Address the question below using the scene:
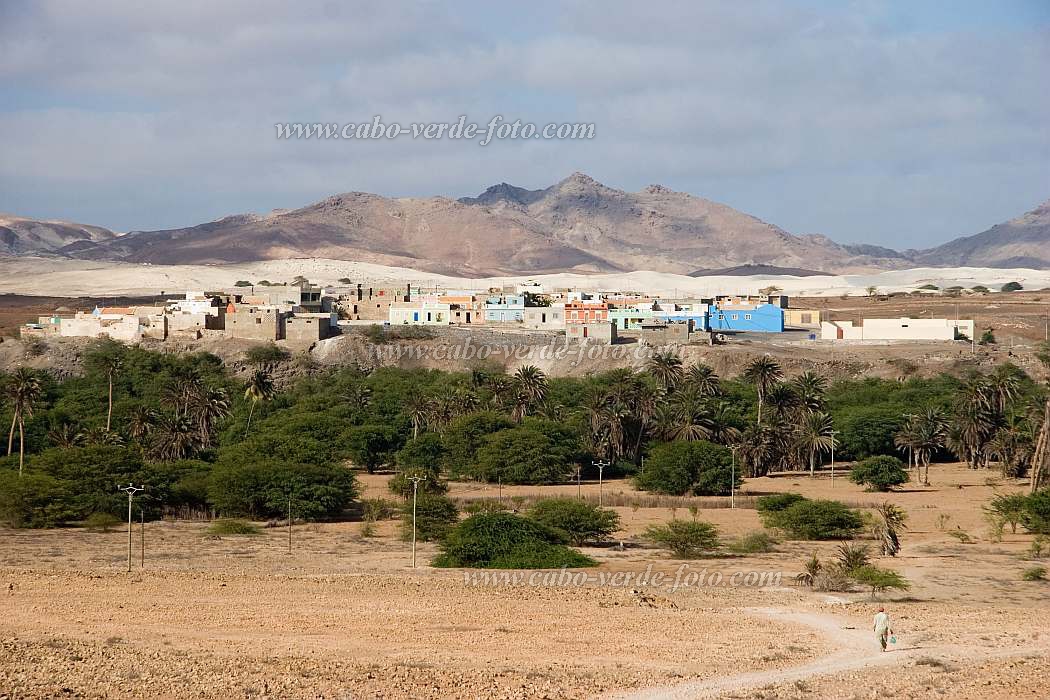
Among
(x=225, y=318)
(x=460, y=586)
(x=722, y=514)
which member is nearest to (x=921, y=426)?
(x=722, y=514)

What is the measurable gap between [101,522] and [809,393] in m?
49.8

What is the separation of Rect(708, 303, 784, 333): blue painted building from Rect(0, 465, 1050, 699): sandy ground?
3138 inches

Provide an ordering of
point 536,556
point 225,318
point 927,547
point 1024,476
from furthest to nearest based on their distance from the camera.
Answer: point 225,318 < point 1024,476 < point 927,547 < point 536,556

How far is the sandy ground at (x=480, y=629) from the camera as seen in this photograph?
2947 cm

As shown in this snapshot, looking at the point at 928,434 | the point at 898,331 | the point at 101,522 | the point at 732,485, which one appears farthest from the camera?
the point at 898,331

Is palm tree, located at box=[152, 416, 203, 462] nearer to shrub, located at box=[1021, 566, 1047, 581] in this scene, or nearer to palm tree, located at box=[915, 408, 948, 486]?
palm tree, located at box=[915, 408, 948, 486]

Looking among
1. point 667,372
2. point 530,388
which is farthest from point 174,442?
point 667,372

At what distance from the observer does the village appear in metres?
115

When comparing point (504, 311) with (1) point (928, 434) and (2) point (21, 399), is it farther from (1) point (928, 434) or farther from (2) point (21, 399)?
(2) point (21, 399)

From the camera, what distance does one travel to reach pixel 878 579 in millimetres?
42375

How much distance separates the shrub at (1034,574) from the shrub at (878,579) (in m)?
4.29

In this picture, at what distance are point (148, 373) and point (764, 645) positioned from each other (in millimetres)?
79063

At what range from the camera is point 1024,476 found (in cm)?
7894

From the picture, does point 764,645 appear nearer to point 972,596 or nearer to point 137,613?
point 972,596
